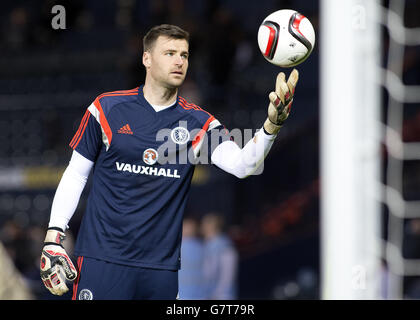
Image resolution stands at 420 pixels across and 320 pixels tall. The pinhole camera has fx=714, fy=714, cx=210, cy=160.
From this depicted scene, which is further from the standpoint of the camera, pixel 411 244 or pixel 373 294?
pixel 411 244

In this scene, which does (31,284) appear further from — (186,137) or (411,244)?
(186,137)

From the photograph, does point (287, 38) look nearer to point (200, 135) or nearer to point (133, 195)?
point (200, 135)

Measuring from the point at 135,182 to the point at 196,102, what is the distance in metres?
8.71

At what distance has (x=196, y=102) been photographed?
12.7 m

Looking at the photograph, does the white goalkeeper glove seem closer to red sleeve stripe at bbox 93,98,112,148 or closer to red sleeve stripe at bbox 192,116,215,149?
red sleeve stripe at bbox 93,98,112,148

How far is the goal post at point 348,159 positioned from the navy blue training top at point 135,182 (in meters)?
1.08

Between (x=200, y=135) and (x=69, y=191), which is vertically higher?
(x=200, y=135)

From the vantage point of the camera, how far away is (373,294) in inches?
189

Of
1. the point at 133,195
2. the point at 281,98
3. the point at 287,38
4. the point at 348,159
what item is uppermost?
the point at 287,38

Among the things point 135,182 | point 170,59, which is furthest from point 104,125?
point 170,59

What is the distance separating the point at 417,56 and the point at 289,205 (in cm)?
316

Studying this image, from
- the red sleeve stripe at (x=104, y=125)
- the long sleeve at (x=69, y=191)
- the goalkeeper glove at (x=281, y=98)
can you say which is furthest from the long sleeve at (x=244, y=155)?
the long sleeve at (x=69, y=191)

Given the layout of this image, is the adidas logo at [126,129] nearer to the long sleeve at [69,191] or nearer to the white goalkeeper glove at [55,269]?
the long sleeve at [69,191]

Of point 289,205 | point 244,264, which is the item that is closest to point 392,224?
point 289,205
